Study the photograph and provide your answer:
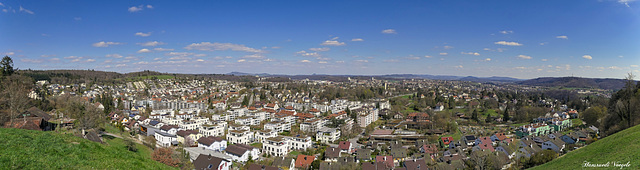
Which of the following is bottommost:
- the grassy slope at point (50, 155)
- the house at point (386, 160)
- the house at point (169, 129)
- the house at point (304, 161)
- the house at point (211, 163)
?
the house at point (304, 161)

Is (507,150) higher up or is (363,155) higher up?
(507,150)

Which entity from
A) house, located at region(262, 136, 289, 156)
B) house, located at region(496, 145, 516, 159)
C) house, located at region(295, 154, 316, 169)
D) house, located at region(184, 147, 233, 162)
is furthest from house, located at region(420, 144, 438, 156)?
house, located at region(184, 147, 233, 162)

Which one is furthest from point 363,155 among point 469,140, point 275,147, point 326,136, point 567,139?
point 567,139

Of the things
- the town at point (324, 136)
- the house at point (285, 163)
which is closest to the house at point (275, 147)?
the town at point (324, 136)

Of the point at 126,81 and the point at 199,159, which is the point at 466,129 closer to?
the point at 199,159

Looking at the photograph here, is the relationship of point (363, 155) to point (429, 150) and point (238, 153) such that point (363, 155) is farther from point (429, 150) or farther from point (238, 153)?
point (238, 153)

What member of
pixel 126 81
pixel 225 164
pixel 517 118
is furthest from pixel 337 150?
pixel 126 81

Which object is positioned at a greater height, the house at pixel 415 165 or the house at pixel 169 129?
the house at pixel 169 129

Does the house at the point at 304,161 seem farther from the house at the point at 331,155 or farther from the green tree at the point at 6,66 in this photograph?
the green tree at the point at 6,66

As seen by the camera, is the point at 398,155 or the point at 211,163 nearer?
the point at 211,163
